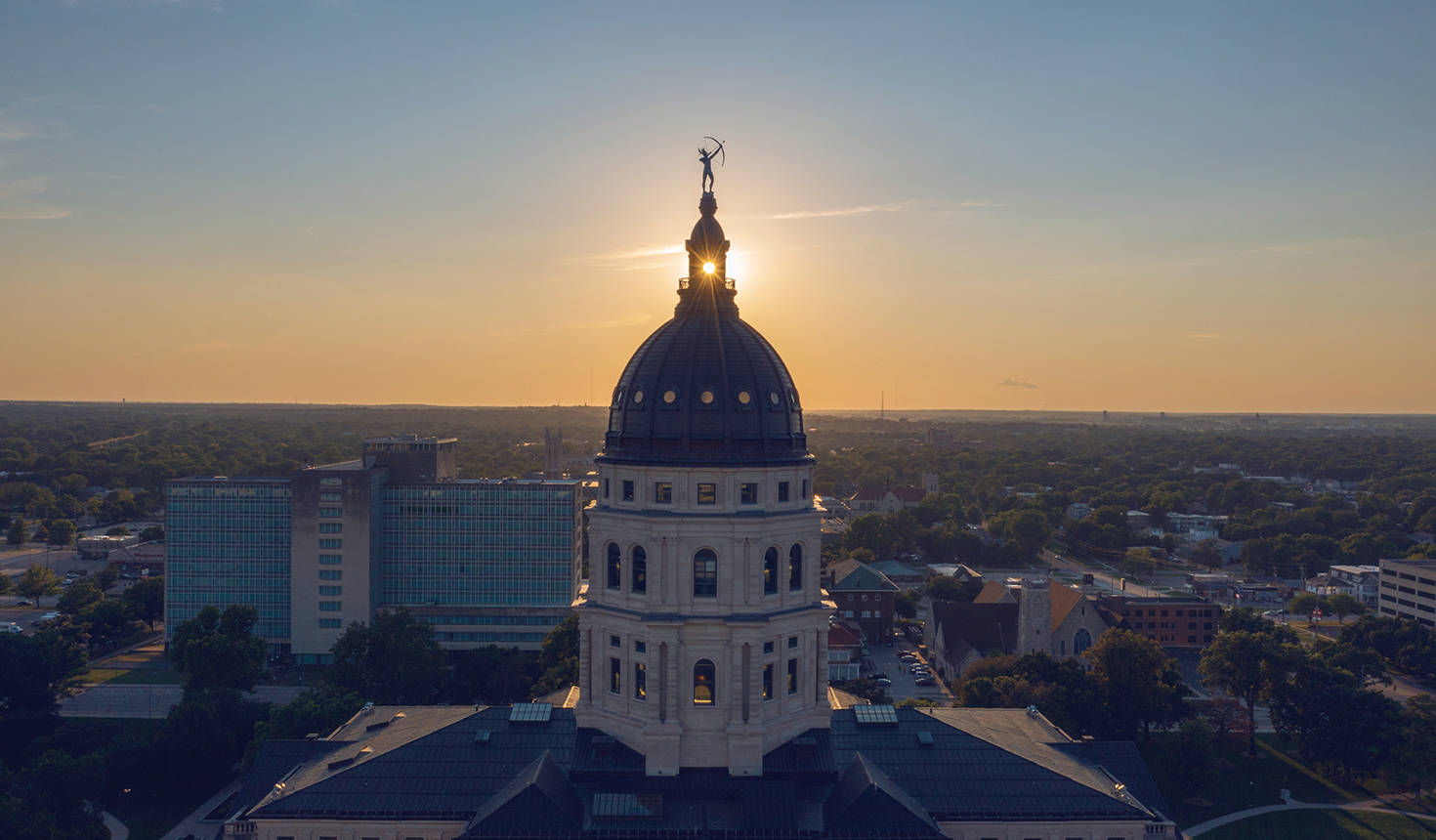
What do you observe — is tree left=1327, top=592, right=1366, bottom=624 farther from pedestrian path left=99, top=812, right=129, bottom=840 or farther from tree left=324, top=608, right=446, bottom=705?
pedestrian path left=99, top=812, right=129, bottom=840

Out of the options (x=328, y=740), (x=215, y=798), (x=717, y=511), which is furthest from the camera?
(x=215, y=798)

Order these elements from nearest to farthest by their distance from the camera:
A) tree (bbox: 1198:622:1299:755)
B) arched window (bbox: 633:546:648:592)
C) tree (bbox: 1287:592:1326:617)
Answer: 1. arched window (bbox: 633:546:648:592)
2. tree (bbox: 1198:622:1299:755)
3. tree (bbox: 1287:592:1326:617)

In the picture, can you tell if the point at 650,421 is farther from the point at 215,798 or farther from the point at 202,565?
the point at 202,565

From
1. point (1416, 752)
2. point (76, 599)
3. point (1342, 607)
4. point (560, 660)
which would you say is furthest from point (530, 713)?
point (1342, 607)

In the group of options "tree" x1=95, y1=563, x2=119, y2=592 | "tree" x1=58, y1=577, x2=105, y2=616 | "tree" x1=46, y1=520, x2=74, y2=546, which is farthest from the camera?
"tree" x1=46, y1=520, x2=74, y2=546

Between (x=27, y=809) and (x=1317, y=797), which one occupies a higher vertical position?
(x=27, y=809)

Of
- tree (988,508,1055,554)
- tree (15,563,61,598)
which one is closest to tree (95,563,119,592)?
tree (15,563,61,598)

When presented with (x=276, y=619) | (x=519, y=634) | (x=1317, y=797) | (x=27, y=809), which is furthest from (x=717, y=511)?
(x=276, y=619)
